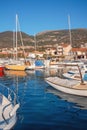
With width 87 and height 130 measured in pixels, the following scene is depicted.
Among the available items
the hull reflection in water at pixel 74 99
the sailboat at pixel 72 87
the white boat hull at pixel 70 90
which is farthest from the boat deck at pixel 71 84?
the hull reflection in water at pixel 74 99

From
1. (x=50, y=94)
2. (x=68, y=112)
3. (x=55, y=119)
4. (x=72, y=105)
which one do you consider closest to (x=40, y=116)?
(x=55, y=119)

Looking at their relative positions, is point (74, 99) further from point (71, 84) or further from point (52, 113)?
point (52, 113)

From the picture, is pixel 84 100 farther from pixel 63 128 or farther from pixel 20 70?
pixel 20 70

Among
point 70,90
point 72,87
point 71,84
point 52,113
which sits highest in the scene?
point 71,84

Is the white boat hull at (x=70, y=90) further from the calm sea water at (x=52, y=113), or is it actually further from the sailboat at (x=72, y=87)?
the calm sea water at (x=52, y=113)

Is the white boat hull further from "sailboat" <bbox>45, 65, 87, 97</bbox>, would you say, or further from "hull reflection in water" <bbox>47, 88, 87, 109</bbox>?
"hull reflection in water" <bbox>47, 88, 87, 109</bbox>

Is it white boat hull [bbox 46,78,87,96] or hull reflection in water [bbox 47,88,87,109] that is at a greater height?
white boat hull [bbox 46,78,87,96]

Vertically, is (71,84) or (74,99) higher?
(71,84)

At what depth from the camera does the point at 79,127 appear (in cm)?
1619

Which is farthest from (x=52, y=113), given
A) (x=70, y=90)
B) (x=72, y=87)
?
(x=70, y=90)

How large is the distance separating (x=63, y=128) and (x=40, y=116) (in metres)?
3.06

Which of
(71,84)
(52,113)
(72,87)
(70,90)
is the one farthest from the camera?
(71,84)

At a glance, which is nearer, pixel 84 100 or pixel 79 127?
pixel 79 127

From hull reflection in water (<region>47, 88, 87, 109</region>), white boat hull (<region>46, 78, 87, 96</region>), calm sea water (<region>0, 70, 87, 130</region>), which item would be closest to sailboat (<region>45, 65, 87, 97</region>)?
white boat hull (<region>46, 78, 87, 96</region>)
